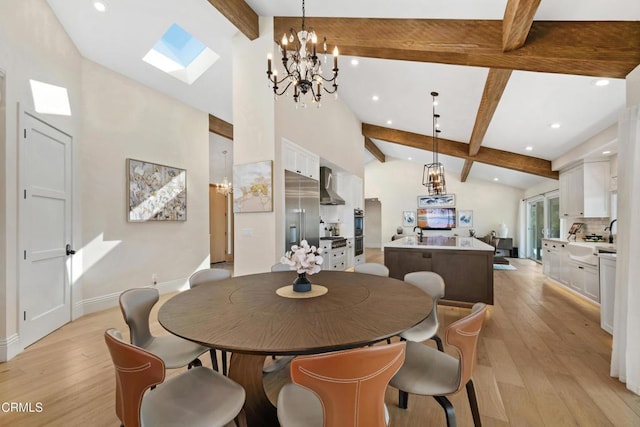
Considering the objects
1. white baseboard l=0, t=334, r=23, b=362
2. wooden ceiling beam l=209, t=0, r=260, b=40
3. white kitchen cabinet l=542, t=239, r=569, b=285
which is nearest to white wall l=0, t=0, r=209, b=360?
white baseboard l=0, t=334, r=23, b=362

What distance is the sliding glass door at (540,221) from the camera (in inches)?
275

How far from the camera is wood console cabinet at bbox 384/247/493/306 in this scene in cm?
374

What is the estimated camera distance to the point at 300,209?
4.21 metres

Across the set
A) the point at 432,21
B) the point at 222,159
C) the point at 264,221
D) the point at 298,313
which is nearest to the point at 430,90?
the point at 432,21

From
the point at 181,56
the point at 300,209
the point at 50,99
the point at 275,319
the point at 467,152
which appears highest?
the point at 181,56

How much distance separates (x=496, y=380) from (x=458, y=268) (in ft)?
6.05

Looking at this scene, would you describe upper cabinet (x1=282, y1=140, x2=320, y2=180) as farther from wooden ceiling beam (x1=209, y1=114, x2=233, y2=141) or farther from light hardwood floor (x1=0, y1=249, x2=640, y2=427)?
wooden ceiling beam (x1=209, y1=114, x2=233, y2=141)

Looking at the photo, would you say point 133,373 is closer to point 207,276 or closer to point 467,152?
point 207,276

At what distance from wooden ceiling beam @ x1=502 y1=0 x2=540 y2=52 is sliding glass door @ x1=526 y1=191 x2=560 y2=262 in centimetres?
578

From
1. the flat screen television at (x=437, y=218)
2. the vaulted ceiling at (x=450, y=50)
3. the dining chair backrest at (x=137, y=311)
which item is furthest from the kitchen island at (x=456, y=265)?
the flat screen television at (x=437, y=218)

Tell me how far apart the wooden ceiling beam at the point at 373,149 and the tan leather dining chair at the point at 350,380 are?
8.11 meters

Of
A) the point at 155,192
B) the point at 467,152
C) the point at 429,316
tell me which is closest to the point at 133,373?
the point at 429,316

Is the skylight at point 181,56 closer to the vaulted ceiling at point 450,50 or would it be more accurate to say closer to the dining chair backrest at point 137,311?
the vaulted ceiling at point 450,50

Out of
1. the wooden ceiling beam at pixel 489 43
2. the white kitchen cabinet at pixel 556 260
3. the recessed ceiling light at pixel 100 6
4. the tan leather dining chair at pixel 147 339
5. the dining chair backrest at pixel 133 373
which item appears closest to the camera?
the dining chair backrest at pixel 133 373
